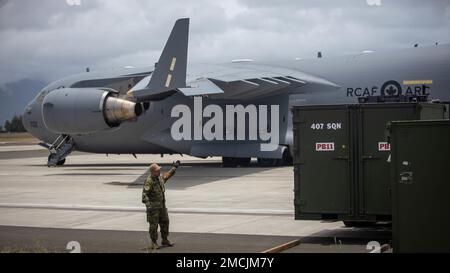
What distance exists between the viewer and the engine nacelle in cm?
2678

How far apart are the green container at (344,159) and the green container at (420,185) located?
171 centimetres

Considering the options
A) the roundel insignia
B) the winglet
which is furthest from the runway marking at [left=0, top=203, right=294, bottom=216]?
the roundel insignia

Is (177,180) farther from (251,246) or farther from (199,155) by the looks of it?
(251,246)

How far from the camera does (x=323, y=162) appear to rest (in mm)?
12148

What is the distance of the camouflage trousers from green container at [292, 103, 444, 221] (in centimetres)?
236

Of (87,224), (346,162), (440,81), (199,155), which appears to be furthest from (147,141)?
(346,162)

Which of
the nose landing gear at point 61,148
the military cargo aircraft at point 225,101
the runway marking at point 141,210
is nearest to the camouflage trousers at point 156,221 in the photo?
the runway marking at point 141,210

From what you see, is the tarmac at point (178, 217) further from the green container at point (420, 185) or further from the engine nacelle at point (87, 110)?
the engine nacelle at point (87, 110)

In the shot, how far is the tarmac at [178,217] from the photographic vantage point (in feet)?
39.3

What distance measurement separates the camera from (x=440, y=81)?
2766cm

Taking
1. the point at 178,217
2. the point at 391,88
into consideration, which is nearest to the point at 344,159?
the point at 178,217

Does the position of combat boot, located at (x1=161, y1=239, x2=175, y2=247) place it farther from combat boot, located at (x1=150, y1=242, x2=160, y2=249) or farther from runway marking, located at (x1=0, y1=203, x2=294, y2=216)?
runway marking, located at (x1=0, y1=203, x2=294, y2=216)

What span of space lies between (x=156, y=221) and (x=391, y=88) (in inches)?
736

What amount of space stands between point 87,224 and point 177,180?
1057 centimetres
